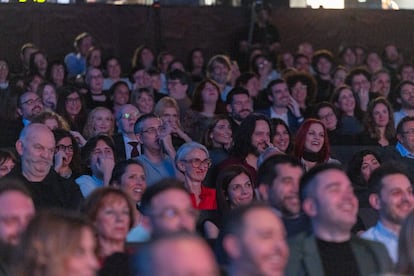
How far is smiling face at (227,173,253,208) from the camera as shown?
9.13 metres

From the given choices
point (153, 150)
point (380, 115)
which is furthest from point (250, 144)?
point (380, 115)

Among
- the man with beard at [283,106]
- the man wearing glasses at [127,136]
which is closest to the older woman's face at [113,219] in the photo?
the man wearing glasses at [127,136]

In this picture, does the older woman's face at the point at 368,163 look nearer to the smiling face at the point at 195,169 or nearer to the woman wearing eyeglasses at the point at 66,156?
the smiling face at the point at 195,169

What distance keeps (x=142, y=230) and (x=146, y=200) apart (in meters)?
1.30

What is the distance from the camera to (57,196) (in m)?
8.97

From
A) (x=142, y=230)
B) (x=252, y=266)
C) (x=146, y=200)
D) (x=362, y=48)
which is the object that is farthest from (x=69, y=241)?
(x=362, y=48)

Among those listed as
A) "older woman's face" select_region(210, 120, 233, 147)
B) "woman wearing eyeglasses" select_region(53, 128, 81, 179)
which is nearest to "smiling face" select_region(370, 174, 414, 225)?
"woman wearing eyeglasses" select_region(53, 128, 81, 179)

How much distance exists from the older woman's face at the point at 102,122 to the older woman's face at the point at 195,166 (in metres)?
1.77

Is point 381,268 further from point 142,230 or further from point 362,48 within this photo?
point 362,48

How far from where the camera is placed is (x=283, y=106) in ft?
44.5

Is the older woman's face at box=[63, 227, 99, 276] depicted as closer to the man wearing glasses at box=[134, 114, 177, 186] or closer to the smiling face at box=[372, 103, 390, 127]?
the man wearing glasses at box=[134, 114, 177, 186]

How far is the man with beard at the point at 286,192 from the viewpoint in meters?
7.92

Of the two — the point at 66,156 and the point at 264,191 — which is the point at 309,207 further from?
the point at 66,156

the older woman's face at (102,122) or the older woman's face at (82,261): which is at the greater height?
the older woman's face at (102,122)
